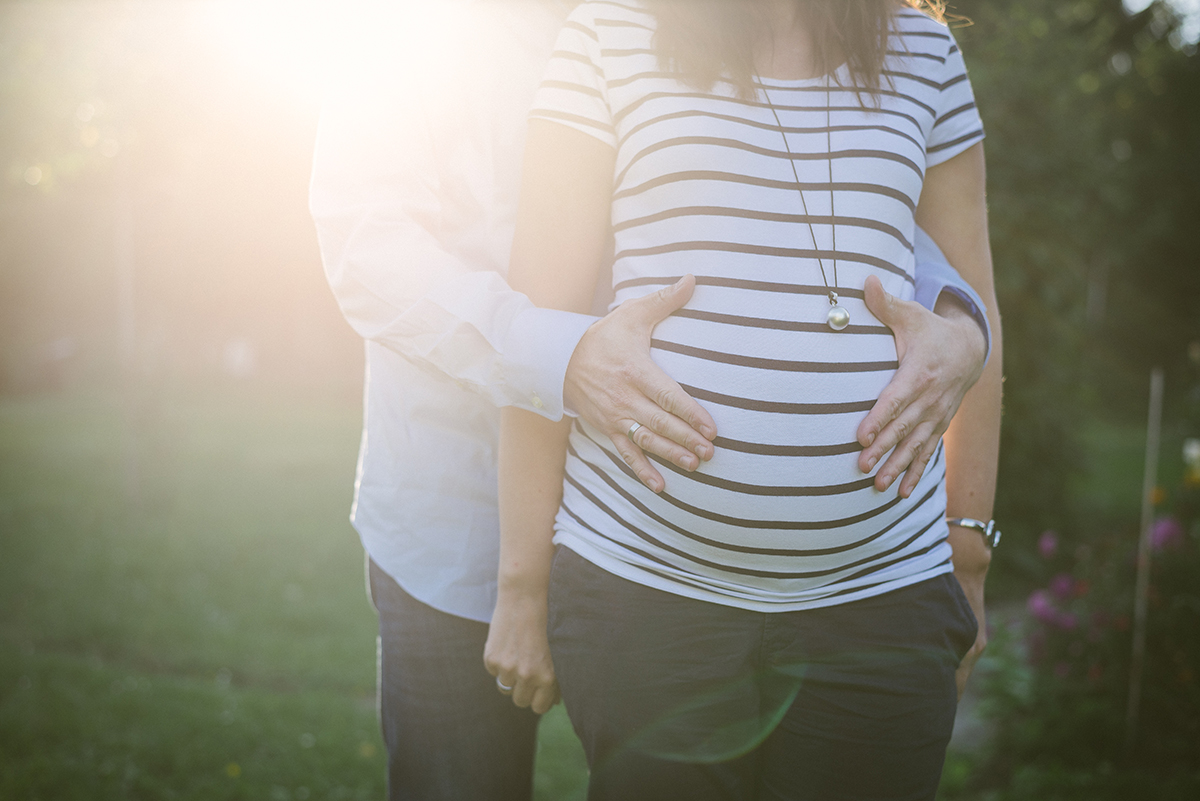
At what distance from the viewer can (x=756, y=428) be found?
1083 millimetres

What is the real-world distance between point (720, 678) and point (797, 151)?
28.6 inches

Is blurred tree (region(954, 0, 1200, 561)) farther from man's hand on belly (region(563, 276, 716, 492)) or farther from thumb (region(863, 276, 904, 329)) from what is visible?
man's hand on belly (region(563, 276, 716, 492))

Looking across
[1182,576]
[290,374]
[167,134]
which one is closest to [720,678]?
[1182,576]

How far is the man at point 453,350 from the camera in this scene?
1165mm

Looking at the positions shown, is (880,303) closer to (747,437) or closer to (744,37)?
(747,437)

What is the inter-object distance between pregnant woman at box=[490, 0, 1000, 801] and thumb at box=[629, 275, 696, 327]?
0.02 m

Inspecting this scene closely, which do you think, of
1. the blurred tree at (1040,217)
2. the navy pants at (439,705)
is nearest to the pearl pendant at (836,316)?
the navy pants at (439,705)

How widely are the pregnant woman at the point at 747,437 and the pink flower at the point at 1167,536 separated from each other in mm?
2843

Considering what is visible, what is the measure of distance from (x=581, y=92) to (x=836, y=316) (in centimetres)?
48

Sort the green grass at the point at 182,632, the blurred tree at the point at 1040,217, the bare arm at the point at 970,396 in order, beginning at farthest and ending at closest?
1. the blurred tree at the point at 1040,217
2. the green grass at the point at 182,632
3. the bare arm at the point at 970,396

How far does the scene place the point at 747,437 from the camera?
1.09m

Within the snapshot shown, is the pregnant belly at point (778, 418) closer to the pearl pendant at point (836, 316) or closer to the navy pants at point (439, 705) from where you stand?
the pearl pendant at point (836, 316)

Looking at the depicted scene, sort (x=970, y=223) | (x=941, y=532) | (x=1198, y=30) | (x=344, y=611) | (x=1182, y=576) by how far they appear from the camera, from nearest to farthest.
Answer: (x=941, y=532)
(x=970, y=223)
(x=1182, y=576)
(x=344, y=611)
(x=1198, y=30)

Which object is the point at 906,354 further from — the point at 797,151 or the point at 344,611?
the point at 344,611
